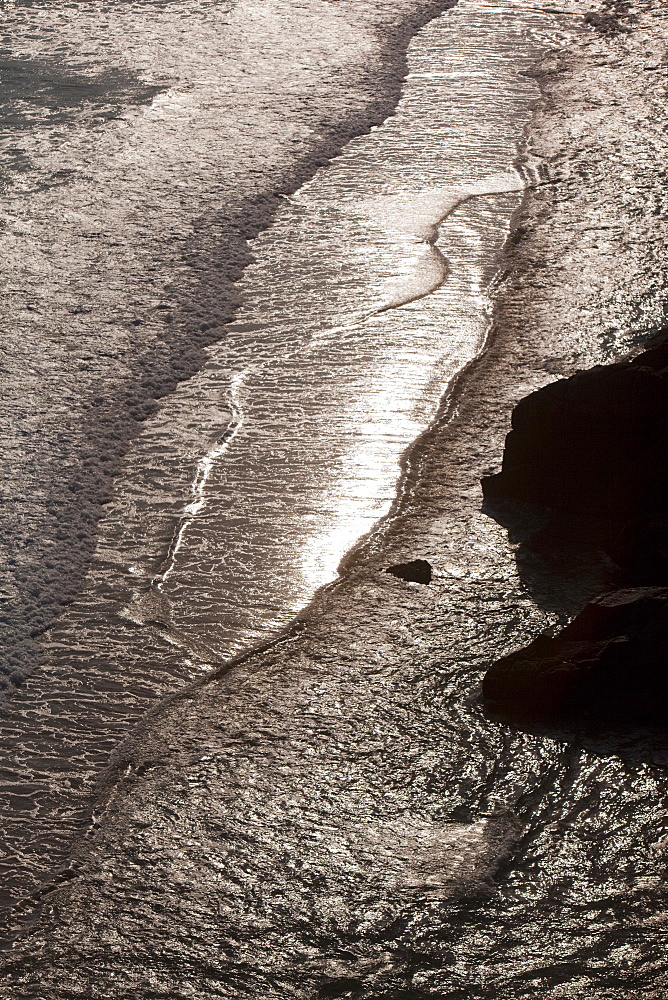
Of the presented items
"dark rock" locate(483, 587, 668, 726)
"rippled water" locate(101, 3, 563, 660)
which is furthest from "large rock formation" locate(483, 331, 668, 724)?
"rippled water" locate(101, 3, 563, 660)

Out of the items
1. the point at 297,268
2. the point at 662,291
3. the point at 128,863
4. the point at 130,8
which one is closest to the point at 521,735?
the point at 128,863

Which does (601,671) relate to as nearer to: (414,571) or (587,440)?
(414,571)

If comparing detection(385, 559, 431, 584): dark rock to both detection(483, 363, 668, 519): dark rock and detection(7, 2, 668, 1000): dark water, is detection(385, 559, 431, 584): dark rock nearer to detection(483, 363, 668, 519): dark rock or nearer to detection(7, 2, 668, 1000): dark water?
detection(7, 2, 668, 1000): dark water

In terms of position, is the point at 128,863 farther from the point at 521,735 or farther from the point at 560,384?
the point at 560,384

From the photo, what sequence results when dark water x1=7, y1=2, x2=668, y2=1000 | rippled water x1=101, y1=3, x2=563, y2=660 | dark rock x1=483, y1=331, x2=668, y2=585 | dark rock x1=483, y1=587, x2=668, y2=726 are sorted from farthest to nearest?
rippled water x1=101, y1=3, x2=563, y2=660 < dark rock x1=483, y1=331, x2=668, y2=585 < dark rock x1=483, y1=587, x2=668, y2=726 < dark water x1=7, y1=2, x2=668, y2=1000

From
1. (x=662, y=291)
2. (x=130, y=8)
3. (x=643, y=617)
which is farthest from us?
(x=130, y=8)

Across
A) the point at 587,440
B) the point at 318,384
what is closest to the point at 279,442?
the point at 318,384
